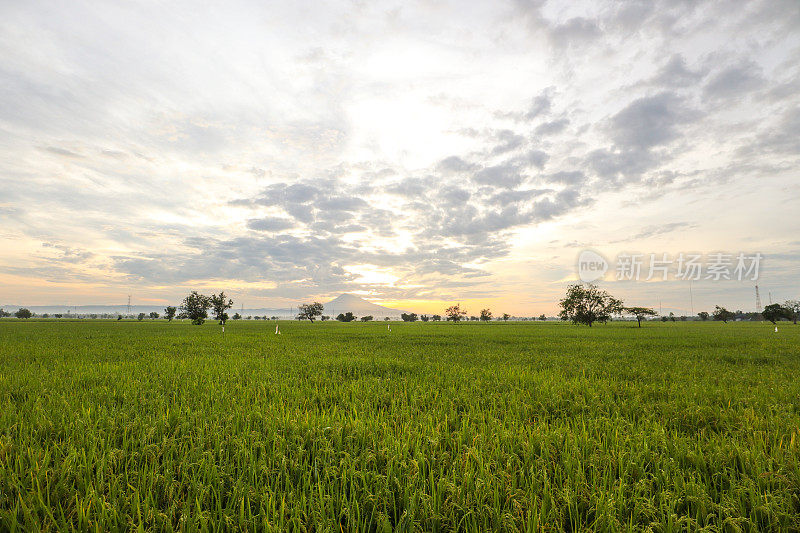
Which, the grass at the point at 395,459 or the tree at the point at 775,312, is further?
the tree at the point at 775,312

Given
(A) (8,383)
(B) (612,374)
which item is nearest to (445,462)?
(B) (612,374)

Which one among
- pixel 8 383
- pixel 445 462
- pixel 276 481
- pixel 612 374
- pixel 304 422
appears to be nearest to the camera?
pixel 276 481

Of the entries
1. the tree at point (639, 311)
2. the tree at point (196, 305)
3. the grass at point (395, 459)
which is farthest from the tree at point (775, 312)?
the tree at point (196, 305)

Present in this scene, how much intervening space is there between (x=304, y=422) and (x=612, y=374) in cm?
1056

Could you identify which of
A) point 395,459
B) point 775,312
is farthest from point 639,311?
point 395,459

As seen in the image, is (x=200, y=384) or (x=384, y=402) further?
(x=200, y=384)

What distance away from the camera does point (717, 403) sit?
7312 millimetres

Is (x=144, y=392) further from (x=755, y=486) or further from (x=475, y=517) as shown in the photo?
(x=755, y=486)

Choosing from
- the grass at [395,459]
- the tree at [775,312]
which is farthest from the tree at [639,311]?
the grass at [395,459]

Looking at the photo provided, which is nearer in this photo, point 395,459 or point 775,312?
point 395,459

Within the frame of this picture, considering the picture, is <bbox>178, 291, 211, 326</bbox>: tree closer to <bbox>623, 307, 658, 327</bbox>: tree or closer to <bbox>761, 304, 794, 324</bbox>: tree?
<bbox>623, 307, 658, 327</bbox>: tree

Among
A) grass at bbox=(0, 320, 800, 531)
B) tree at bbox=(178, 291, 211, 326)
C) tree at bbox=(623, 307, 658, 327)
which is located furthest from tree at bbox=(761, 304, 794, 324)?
tree at bbox=(178, 291, 211, 326)

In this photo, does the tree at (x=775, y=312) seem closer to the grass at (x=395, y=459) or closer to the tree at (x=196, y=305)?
the grass at (x=395, y=459)

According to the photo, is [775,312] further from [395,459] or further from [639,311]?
[395,459]
